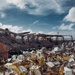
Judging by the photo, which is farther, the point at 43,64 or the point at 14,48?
the point at 14,48

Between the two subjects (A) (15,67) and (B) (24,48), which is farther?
A: (B) (24,48)

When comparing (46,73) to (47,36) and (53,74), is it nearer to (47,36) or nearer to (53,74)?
(53,74)

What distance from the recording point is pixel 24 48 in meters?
16.0

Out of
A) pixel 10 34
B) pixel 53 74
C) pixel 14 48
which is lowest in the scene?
pixel 53 74

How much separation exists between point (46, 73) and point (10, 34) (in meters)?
10.6

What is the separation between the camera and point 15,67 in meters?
6.80

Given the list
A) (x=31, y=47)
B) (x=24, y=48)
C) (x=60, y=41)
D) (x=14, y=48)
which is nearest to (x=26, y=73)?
(x=14, y=48)

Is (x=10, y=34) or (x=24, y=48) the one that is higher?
(x=10, y=34)

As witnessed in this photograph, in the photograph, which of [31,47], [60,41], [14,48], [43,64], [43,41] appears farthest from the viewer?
[60,41]

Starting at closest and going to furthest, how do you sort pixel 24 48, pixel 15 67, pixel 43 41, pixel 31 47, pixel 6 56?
pixel 15 67, pixel 6 56, pixel 24 48, pixel 31 47, pixel 43 41

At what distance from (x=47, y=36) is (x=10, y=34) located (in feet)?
23.3

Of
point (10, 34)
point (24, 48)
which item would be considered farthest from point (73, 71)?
point (10, 34)

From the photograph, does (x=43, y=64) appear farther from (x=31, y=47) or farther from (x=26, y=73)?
(x=31, y=47)

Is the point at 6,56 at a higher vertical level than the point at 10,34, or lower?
lower
